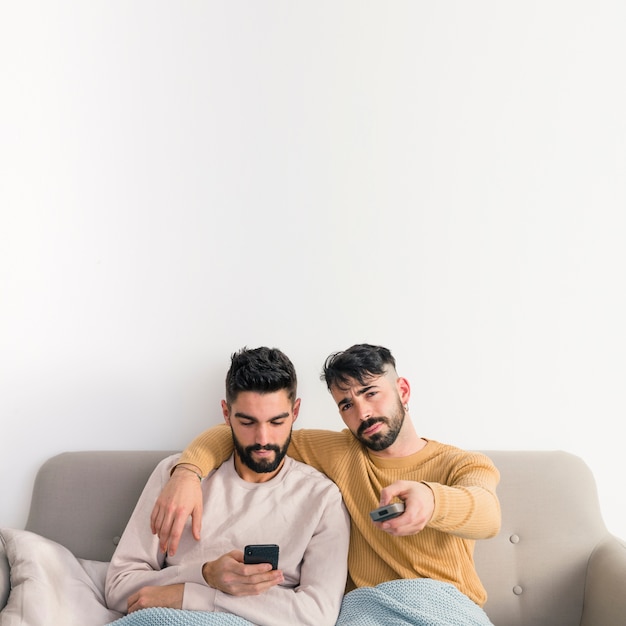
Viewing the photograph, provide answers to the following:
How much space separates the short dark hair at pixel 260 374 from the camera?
67.5 inches

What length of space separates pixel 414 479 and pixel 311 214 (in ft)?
2.91

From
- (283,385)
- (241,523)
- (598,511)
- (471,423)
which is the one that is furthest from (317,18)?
(598,511)

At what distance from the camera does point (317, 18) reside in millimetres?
2189

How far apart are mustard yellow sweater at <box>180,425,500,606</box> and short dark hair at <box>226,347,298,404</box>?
20cm

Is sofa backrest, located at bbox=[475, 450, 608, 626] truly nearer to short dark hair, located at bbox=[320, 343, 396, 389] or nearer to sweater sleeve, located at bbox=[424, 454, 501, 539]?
sweater sleeve, located at bbox=[424, 454, 501, 539]

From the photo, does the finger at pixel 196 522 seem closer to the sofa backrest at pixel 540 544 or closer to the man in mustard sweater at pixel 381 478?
the man in mustard sweater at pixel 381 478

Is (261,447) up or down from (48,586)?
up

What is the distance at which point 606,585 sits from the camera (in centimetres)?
175

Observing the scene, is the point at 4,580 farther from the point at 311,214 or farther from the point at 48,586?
the point at 311,214

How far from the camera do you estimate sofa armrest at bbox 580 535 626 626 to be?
1690 millimetres

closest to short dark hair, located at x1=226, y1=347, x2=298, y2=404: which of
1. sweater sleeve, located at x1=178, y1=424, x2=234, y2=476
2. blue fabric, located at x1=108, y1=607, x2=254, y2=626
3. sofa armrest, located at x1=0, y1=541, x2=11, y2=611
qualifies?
sweater sleeve, located at x1=178, y1=424, x2=234, y2=476

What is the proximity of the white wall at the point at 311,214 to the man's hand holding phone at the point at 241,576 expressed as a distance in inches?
26.6

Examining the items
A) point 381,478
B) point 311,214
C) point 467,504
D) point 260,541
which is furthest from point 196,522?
point 311,214

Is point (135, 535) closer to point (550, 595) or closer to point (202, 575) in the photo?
point (202, 575)
